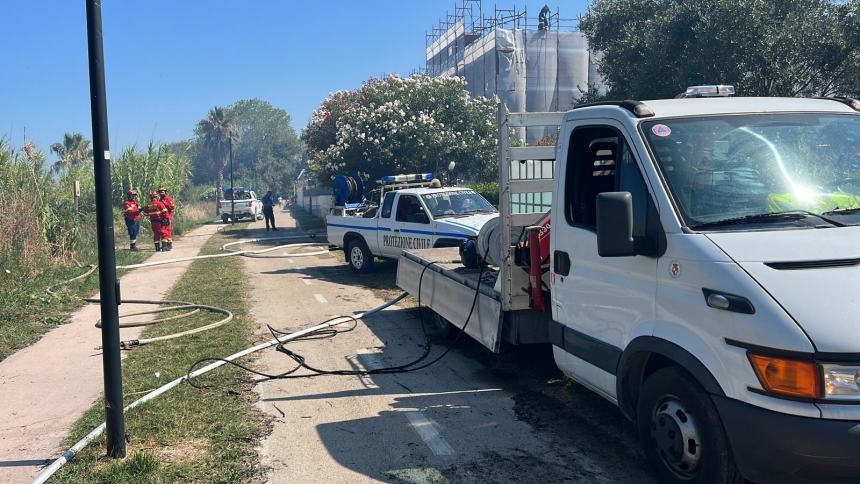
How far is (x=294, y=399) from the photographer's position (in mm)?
6172

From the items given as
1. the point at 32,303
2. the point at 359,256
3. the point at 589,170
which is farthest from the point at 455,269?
the point at 359,256

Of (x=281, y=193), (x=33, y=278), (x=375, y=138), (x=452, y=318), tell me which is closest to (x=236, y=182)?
(x=281, y=193)

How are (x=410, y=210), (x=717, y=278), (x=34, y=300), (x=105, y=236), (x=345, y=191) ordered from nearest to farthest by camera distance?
1. (x=717, y=278)
2. (x=105, y=236)
3. (x=34, y=300)
4. (x=410, y=210)
5. (x=345, y=191)

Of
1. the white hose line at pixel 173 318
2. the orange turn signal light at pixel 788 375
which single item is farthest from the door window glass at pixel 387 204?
the orange turn signal light at pixel 788 375

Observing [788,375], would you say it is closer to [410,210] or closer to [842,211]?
[842,211]

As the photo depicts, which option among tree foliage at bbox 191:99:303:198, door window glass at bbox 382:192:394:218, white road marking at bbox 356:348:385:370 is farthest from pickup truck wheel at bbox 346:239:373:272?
tree foliage at bbox 191:99:303:198

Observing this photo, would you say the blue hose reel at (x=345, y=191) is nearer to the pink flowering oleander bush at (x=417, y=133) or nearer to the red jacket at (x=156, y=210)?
the pink flowering oleander bush at (x=417, y=133)

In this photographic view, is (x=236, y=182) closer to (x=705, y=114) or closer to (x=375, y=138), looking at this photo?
(x=375, y=138)

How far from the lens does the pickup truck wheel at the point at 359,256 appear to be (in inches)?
580

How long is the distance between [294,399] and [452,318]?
192cm

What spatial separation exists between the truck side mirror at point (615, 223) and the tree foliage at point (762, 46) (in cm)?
1267

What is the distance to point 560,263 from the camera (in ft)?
16.2

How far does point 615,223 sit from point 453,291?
3.57 meters

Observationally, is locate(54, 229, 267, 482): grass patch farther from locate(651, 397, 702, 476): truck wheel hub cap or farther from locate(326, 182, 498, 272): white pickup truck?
locate(326, 182, 498, 272): white pickup truck
